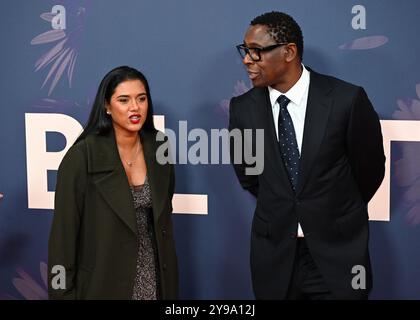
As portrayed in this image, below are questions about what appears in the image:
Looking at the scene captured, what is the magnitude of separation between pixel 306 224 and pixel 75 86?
1.43 meters

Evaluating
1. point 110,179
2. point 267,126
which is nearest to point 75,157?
point 110,179

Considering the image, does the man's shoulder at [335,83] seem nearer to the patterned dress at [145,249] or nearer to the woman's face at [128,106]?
the woman's face at [128,106]

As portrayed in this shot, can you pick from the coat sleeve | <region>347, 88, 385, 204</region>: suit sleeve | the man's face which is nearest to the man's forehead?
the man's face

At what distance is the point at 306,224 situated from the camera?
263 centimetres

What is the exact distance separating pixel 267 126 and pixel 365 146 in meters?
0.40

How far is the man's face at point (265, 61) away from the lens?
2.63 meters

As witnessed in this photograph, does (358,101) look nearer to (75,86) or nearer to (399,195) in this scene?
(399,195)

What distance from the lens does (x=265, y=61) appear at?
263 centimetres

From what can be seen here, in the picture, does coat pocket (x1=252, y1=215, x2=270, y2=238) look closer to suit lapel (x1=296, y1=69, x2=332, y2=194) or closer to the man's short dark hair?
suit lapel (x1=296, y1=69, x2=332, y2=194)

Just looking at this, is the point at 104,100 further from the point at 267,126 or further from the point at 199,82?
the point at 199,82

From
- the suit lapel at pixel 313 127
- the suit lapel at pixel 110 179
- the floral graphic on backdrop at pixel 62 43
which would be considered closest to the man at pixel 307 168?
the suit lapel at pixel 313 127

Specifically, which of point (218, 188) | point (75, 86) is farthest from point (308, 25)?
point (75, 86)

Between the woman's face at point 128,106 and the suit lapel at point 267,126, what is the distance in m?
0.47

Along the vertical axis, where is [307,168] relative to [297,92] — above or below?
below
